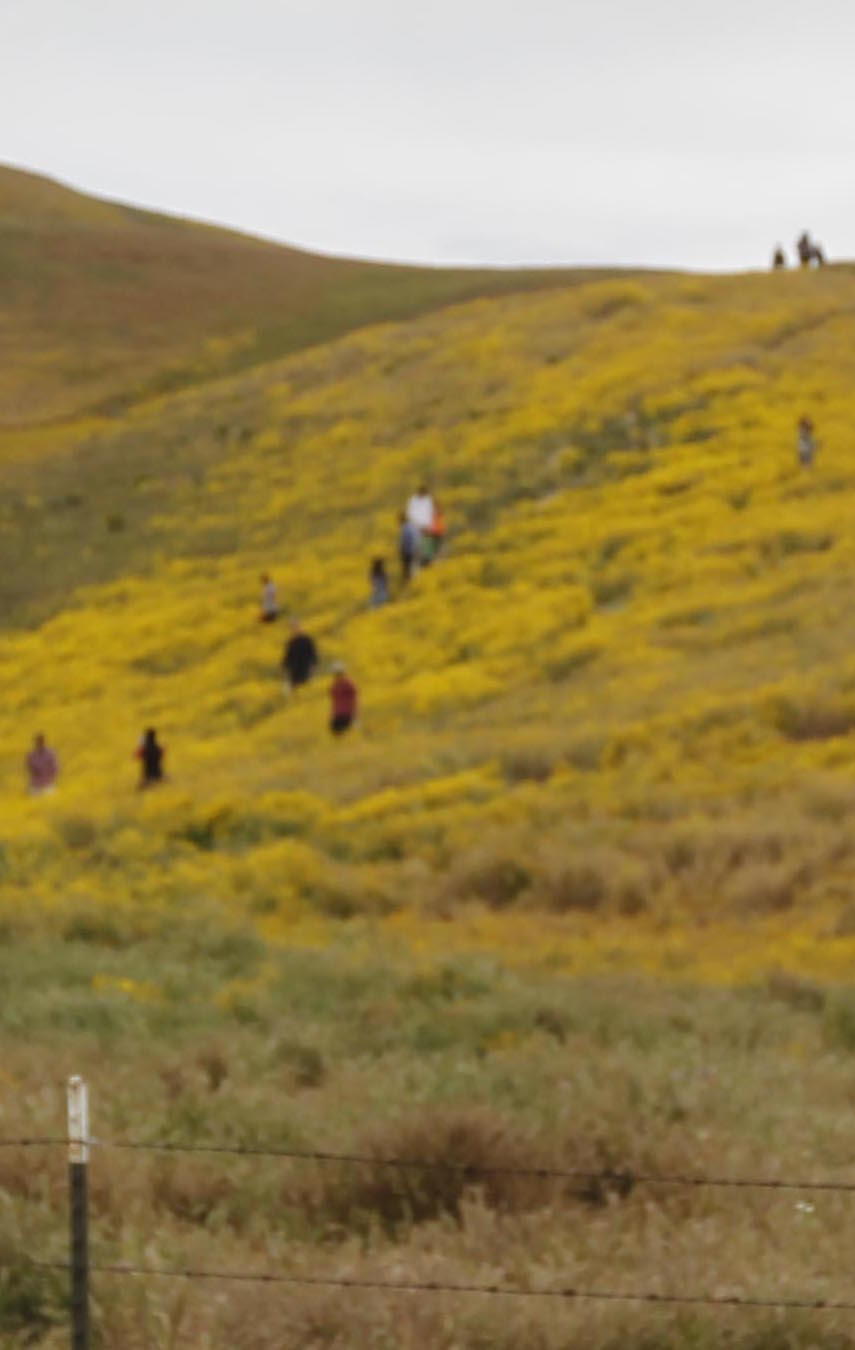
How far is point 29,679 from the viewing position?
111ft

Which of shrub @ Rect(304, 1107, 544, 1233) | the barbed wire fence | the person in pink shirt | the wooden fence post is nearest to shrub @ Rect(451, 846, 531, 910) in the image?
the person in pink shirt

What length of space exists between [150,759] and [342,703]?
2838 millimetres

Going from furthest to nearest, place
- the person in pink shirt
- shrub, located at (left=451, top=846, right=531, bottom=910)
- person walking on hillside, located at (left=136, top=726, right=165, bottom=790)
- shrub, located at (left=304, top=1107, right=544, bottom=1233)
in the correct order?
the person in pink shirt, person walking on hillside, located at (left=136, top=726, right=165, bottom=790), shrub, located at (left=451, top=846, right=531, bottom=910), shrub, located at (left=304, top=1107, right=544, bottom=1233)

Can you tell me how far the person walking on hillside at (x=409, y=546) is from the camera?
1335 inches

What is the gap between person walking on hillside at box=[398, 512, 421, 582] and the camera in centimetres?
3391

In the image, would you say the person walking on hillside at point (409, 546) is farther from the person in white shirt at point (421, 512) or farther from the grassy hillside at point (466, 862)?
the grassy hillside at point (466, 862)

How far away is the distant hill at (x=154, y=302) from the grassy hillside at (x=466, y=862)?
1619 cm

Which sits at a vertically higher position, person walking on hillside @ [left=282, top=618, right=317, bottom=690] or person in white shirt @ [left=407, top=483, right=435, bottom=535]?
person in white shirt @ [left=407, top=483, right=435, bottom=535]

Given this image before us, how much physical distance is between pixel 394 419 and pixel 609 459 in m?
11.0

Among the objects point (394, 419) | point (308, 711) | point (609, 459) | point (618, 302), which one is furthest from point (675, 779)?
point (618, 302)

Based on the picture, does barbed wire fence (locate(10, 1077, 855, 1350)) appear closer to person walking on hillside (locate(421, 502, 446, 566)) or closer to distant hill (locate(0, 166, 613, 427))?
person walking on hillside (locate(421, 502, 446, 566))

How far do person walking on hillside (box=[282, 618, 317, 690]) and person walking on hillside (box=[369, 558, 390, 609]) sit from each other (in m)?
4.03

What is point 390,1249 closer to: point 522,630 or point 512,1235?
point 512,1235

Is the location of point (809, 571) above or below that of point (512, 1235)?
above
